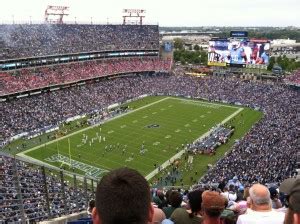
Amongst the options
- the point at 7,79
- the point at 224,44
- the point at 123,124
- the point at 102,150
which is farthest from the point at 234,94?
the point at 7,79

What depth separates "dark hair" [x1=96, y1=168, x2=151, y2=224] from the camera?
2438mm

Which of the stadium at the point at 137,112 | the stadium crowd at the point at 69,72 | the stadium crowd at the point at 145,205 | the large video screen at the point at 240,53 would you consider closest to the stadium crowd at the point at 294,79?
the stadium at the point at 137,112

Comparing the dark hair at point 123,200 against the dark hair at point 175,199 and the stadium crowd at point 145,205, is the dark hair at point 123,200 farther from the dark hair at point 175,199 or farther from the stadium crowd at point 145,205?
the dark hair at point 175,199

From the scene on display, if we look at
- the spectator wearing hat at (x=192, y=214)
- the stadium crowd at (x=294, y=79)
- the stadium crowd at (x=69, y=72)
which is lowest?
the stadium crowd at (x=294, y=79)

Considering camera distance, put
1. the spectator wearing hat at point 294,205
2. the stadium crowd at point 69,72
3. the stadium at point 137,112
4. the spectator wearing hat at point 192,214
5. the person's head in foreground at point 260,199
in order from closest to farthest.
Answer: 1. the spectator wearing hat at point 294,205
2. the person's head in foreground at point 260,199
3. the spectator wearing hat at point 192,214
4. the stadium at point 137,112
5. the stadium crowd at point 69,72

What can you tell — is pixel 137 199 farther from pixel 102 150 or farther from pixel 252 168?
pixel 102 150

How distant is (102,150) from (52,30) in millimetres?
35250

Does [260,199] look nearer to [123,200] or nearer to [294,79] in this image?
[123,200]

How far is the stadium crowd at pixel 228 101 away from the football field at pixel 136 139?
4.45 metres

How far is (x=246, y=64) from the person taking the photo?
59.6m

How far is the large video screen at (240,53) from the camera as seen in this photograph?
191ft

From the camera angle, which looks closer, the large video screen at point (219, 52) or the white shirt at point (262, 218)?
the white shirt at point (262, 218)

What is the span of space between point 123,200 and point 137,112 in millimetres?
45294

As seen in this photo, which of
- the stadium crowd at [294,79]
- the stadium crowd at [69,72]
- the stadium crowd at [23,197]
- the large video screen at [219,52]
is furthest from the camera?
the large video screen at [219,52]
